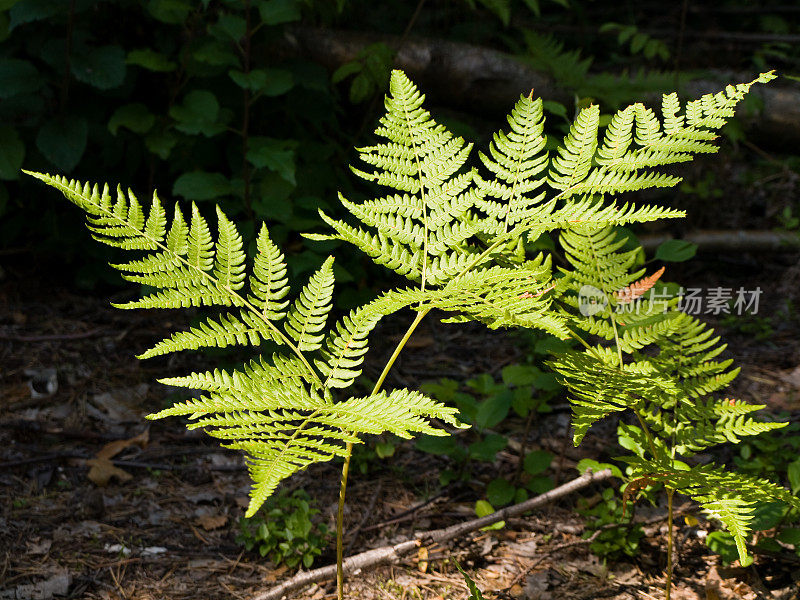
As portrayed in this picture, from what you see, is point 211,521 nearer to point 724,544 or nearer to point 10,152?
point 724,544

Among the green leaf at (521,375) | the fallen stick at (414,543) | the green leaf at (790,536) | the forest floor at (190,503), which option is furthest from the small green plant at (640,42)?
the green leaf at (790,536)

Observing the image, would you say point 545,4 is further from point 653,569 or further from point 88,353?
point 653,569

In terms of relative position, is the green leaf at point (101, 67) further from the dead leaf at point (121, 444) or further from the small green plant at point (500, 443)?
the small green plant at point (500, 443)

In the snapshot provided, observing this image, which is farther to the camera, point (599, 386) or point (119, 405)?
point (119, 405)

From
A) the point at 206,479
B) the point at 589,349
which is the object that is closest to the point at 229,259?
the point at 589,349

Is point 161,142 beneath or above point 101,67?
beneath

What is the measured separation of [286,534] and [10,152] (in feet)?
7.13

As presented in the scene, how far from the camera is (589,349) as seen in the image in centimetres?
161

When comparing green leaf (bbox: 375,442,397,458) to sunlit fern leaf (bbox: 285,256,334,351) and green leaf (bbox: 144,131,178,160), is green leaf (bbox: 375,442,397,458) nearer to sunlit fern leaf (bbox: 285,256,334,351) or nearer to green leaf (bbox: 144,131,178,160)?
sunlit fern leaf (bbox: 285,256,334,351)

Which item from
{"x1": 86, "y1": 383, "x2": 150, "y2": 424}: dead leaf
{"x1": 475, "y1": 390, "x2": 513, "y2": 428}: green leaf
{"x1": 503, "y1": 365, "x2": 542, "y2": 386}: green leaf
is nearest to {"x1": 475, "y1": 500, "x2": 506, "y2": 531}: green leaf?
{"x1": 475, "y1": 390, "x2": 513, "y2": 428}: green leaf

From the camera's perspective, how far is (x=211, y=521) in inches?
90.1

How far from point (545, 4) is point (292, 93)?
339 cm

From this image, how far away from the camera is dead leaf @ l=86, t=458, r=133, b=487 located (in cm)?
240

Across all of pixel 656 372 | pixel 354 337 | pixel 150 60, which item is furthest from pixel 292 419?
pixel 150 60
